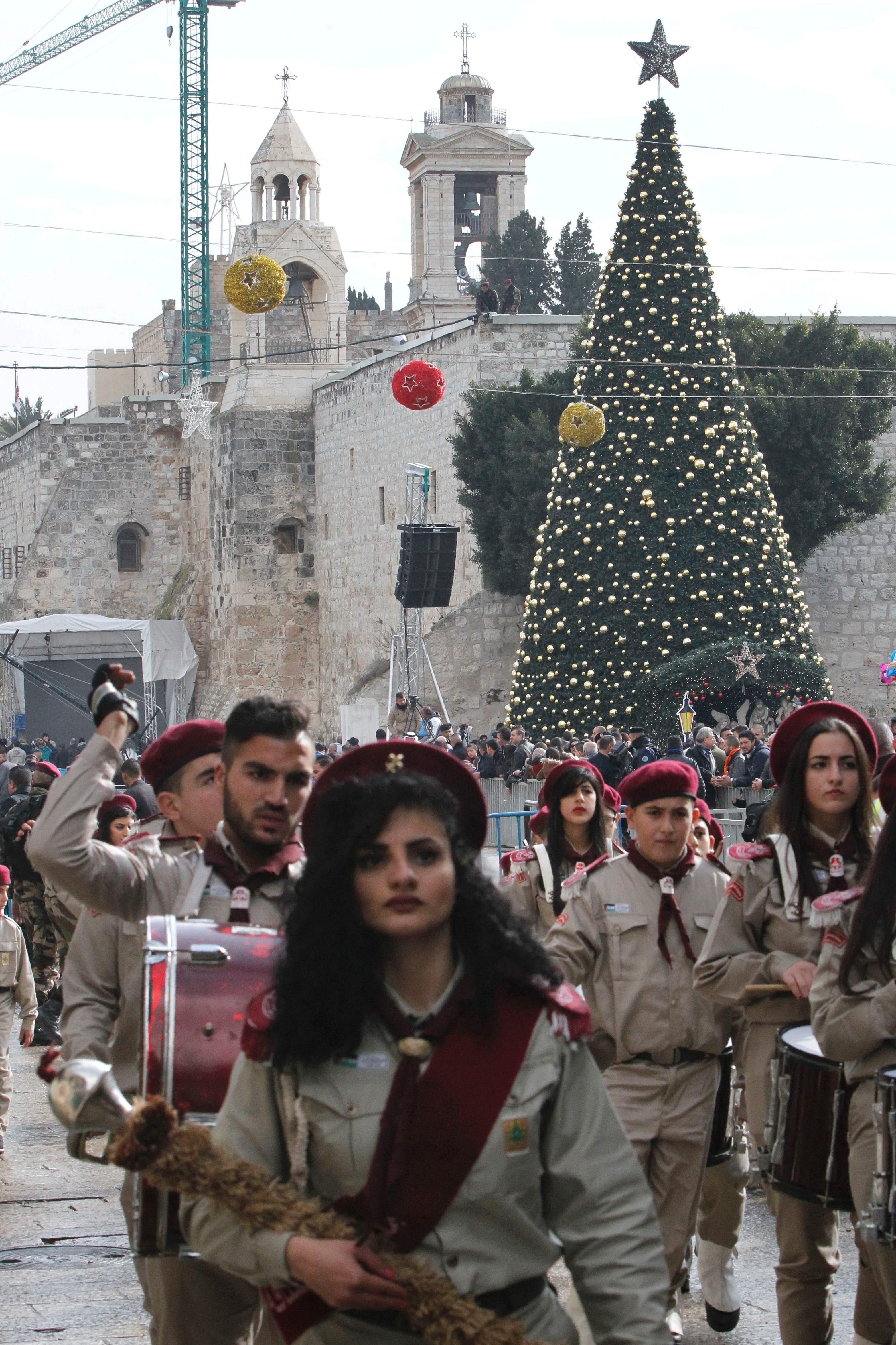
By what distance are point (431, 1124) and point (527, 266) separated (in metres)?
54.3

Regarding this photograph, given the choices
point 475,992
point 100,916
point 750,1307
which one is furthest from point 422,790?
point 750,1307

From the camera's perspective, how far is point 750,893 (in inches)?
187

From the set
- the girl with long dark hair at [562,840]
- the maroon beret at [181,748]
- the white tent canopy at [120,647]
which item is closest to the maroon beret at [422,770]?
the maroon beret at [181,748]

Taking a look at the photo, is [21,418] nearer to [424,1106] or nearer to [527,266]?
[527,266]

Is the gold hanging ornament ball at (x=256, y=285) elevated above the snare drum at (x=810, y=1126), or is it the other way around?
the gold hanging ornament ball at (x=256, y=285)

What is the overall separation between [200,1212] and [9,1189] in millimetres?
4962

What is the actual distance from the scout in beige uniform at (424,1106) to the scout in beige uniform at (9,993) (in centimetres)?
567

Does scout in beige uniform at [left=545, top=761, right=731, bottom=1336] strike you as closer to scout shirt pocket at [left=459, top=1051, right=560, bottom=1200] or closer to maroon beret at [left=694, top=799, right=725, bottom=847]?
maroon beret at [left=694, top=799, right=725, bottom=847]

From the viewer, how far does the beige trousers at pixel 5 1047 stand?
26.4ft

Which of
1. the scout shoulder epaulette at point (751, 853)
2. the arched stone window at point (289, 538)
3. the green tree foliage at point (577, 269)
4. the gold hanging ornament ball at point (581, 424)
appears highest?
the green tree foliage at point (577, 269)

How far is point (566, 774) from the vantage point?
21.5 feet

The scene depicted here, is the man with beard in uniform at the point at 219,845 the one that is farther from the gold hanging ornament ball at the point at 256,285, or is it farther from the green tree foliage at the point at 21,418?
the green tree foliage at the point at 21,418

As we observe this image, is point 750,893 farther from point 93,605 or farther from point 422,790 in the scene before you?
point 93,605

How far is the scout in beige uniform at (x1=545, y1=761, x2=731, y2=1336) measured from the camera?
4965 mm
